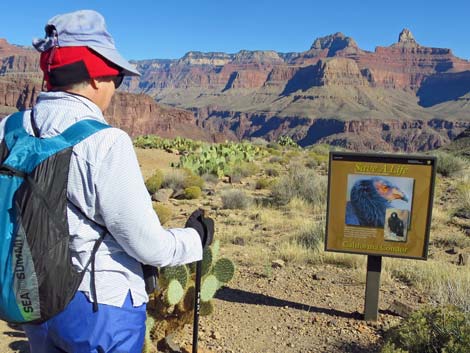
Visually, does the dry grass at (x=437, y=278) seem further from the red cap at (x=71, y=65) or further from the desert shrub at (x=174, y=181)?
the desert shrub at (x=174, y=181)

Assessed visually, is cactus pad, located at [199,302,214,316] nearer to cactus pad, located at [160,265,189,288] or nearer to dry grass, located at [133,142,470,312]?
cactus pad, located at [160,265,189,288]

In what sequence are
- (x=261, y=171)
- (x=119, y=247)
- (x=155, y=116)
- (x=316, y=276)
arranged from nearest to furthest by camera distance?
1. (x=119, y=247)
2. (x=316, y=276)
3. (x=261, y=171)
4. (x=155, y=116)

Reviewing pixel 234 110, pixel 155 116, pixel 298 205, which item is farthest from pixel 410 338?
pixel 234 110

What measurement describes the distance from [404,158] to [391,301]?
1.62 meters

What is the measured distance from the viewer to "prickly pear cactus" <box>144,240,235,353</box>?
152 inches

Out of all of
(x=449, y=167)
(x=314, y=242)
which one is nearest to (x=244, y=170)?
(x=449, y=167)

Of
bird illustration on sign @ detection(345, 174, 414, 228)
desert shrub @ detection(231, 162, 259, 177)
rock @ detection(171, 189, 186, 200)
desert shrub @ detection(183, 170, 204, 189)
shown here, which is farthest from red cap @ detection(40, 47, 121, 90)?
Answer: desert shrub @ detection(231, 162, 259, 177)

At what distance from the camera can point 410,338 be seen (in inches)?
138

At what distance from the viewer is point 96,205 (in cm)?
172

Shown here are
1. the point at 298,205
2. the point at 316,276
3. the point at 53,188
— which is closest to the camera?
the point at 53,188

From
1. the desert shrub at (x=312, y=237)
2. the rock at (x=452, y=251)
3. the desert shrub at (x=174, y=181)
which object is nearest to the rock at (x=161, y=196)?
the desert shrub at (x=174, y=181)

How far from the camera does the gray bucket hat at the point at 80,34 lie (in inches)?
71.7

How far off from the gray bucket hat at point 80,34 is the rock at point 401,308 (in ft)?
12.4

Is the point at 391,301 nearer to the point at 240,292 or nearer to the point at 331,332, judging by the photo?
the point at 331,332
